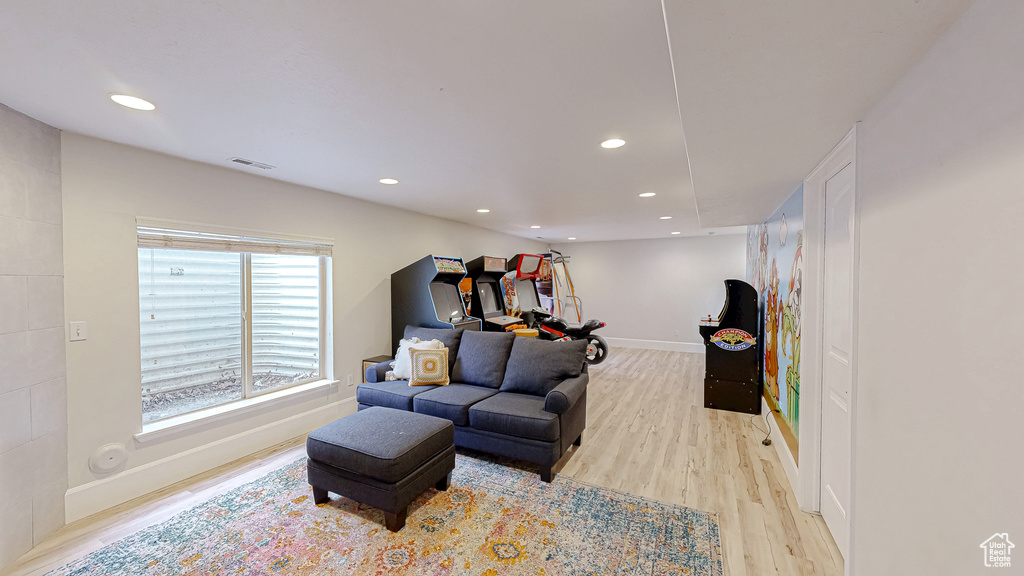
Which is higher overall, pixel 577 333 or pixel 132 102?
pixel 132 102

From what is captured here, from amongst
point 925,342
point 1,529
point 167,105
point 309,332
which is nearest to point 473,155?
point 167,105

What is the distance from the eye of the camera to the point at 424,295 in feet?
14.0

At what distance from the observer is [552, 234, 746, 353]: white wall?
7297 mm

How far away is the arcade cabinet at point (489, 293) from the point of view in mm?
5441

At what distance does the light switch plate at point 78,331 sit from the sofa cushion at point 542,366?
9.38 feet

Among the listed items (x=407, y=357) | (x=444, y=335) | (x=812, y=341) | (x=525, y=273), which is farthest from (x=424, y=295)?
(x=812, y=341)

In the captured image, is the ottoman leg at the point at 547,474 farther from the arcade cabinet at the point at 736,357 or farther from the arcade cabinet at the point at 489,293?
the arcade cabinet at the point at 489,293

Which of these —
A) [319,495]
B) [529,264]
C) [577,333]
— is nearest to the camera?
[319,495]

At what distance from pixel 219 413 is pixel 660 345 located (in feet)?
24.3

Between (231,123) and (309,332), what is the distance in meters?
2.28

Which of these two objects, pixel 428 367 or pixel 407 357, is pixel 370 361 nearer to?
pixel 407 357

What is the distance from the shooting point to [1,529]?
1873 millimetres

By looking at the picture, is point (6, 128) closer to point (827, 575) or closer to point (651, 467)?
point (651, 467)

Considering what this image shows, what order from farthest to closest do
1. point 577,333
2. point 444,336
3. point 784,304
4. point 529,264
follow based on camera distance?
point 529,264, point 577,333, point 444,336, point 784,304
